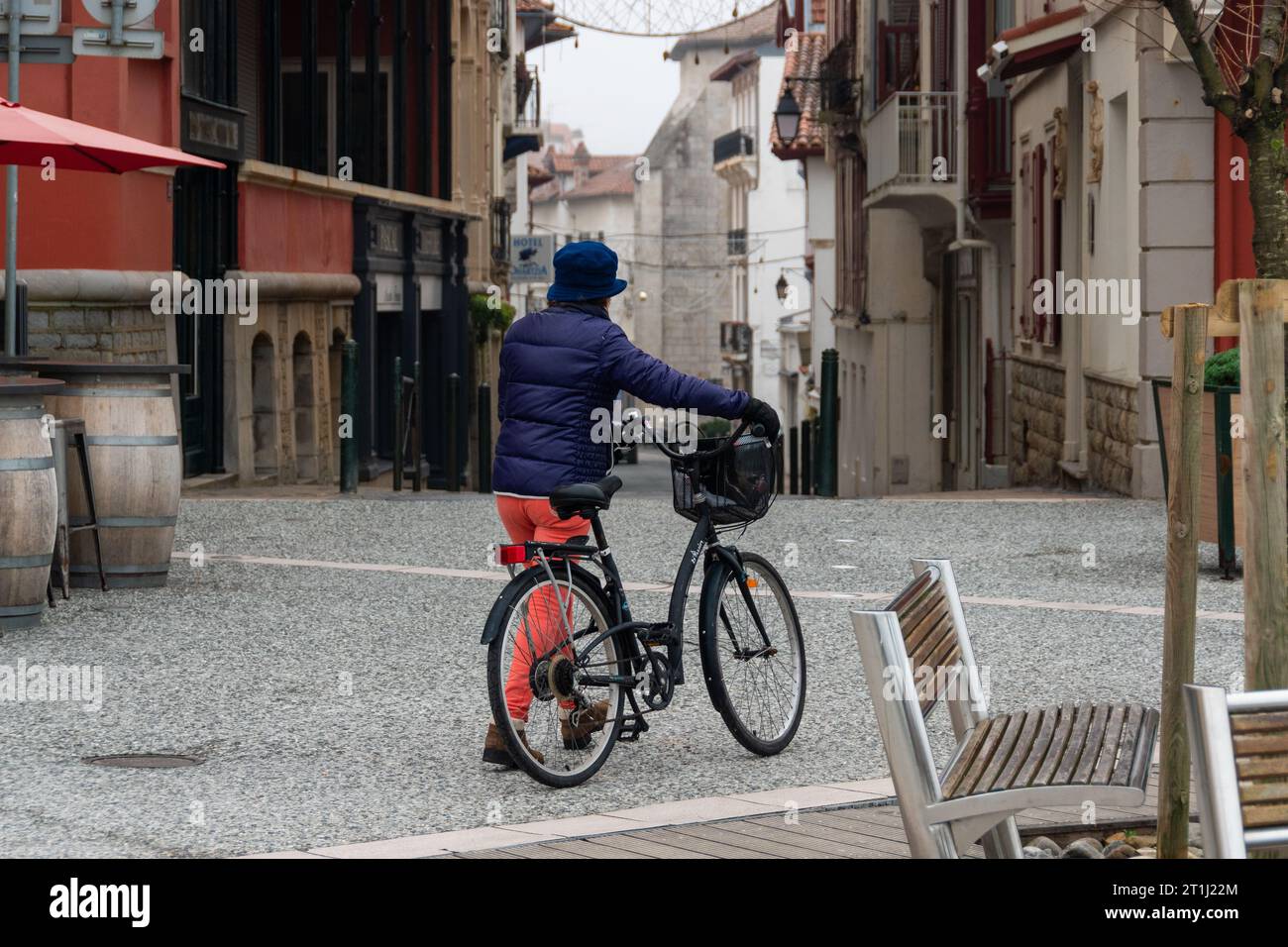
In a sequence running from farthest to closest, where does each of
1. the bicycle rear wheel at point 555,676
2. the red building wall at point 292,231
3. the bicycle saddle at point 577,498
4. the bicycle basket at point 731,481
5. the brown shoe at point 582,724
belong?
the red building wall at point 292,231
the bicycle basket at point 731,481
the brown shoe at point 582,724
the bicycle saddle at point 577,498
the bicycle rear wheel at point 555,676

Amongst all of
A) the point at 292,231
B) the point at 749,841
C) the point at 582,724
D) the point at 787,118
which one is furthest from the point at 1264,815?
the point at 787,118

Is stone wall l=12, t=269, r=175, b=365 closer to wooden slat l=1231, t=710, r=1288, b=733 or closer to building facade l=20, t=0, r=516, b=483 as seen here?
building facade l=20, t=0, r=516, b=483

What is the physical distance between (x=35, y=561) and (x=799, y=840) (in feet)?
15.7

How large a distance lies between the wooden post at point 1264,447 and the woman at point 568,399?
2469 millimetres

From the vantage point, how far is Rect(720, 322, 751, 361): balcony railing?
7519 cm

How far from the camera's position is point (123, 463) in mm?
10609

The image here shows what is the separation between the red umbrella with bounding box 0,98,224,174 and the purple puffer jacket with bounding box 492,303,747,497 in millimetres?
4633

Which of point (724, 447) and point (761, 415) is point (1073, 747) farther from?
point (724, 447)

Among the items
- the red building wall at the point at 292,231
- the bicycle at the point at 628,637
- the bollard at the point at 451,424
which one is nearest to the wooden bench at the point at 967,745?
the bicycle at the point at 628,637

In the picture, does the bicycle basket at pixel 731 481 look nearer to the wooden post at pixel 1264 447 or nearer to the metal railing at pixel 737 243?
the wooden post at pixel 1264 447

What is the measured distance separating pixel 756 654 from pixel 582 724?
738 millimetres

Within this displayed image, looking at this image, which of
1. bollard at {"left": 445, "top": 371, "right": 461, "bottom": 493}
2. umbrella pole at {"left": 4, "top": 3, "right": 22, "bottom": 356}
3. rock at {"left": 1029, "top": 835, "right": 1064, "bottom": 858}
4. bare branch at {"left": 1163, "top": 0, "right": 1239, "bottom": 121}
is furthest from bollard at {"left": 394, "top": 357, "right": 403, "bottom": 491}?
rock at {"left": 1029, "top": 835, "right": 1064, "bottom": 858}

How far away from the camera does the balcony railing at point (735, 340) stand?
7519cm
